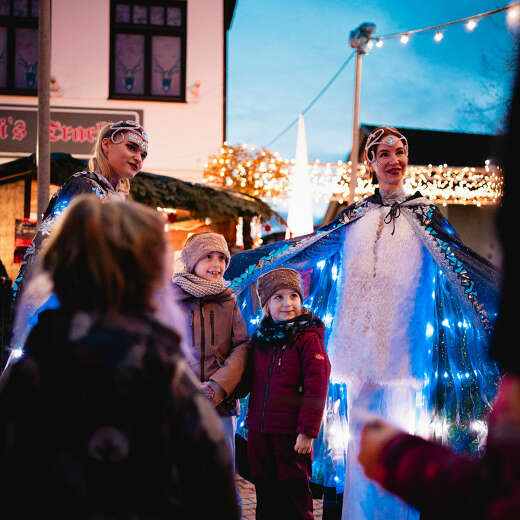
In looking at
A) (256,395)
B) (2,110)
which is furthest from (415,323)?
(2,110)

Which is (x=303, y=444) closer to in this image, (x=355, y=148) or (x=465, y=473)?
(x=465, y=473)

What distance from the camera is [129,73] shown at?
1407cm

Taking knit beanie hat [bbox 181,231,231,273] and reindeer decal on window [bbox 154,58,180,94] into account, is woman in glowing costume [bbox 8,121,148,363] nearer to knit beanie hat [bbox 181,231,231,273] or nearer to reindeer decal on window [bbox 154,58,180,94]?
knit beanie hat [bbox 181,231,231,273]

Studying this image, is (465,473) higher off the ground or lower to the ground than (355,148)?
lower

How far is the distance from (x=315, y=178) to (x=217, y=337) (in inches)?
514

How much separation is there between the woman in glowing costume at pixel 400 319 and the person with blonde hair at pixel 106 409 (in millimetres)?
2007

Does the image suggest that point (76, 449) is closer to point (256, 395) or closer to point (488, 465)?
point (488, 465)

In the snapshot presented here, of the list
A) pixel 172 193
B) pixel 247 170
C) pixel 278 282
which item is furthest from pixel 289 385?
pixel 247 170

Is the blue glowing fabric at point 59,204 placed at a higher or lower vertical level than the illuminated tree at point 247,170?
lower

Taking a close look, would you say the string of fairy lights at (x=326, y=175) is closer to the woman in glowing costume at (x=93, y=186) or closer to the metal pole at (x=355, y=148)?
the metal pole at (x=355, y=148)

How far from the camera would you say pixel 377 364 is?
3430 millimetres

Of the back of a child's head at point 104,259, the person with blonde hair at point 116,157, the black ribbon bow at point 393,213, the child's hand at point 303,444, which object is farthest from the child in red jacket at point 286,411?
the back of a child's head at point 104,259

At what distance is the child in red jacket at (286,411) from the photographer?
11.2ft

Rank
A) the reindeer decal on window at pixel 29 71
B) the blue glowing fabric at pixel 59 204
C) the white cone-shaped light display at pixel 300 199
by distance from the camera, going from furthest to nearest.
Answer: the reindeer decal on window at pixel 29 71 → the white cone-shaped light display at pixel 300 199 → the blue glowing fabric at pixel 59 204
